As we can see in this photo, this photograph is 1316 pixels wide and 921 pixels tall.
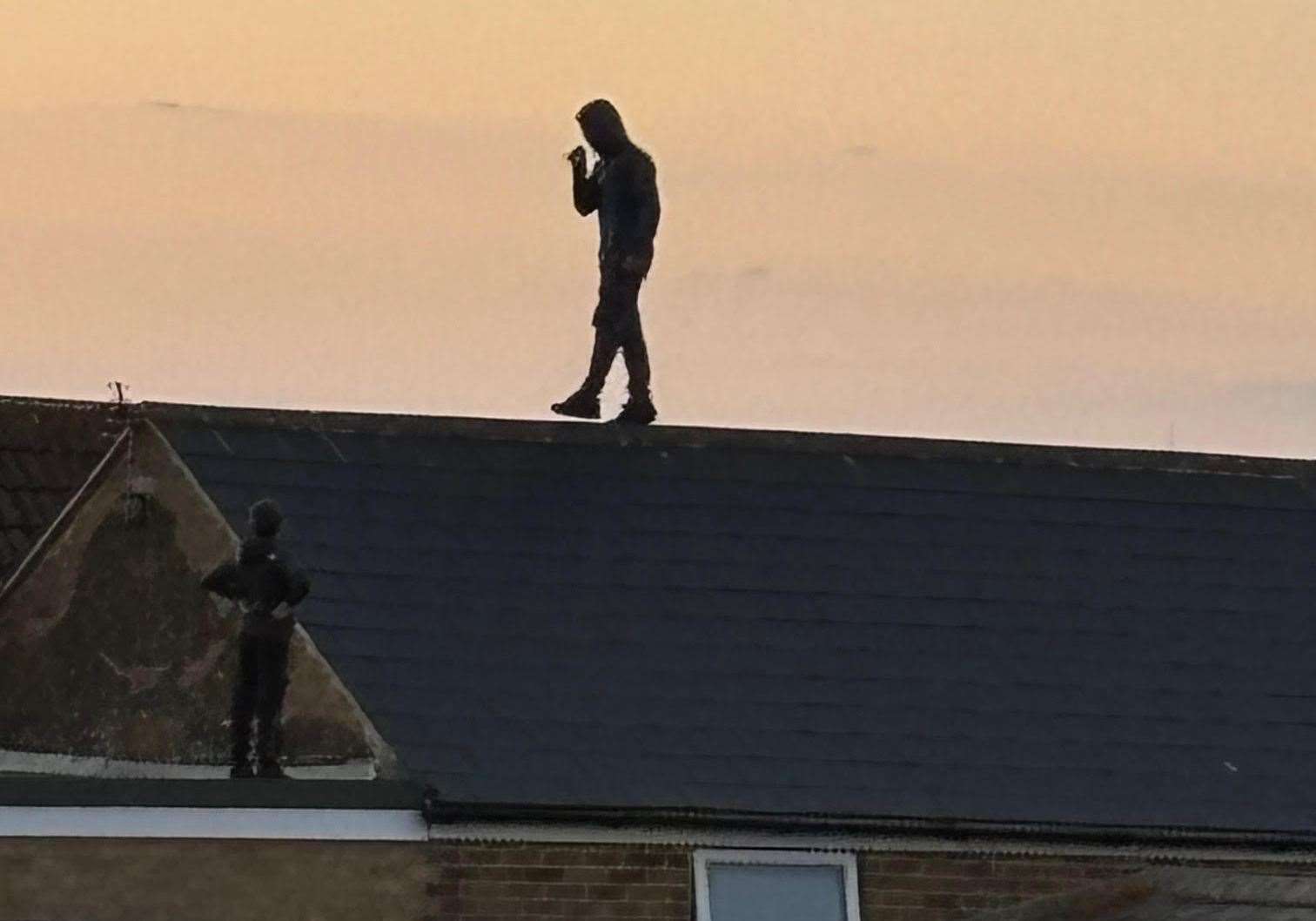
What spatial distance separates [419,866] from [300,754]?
1.22 meters

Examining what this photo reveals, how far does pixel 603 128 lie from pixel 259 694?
229 inches

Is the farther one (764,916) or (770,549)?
(770,549)

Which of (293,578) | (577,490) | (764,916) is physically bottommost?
(764,916)

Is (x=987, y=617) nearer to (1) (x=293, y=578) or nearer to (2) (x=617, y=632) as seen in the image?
(2) (x=617, y=632)

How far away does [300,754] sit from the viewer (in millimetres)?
21578

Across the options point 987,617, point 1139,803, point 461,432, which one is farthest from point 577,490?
point 1139,803

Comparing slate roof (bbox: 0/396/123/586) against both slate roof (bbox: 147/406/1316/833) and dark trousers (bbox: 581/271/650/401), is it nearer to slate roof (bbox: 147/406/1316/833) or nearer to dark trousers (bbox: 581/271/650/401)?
slate roof (bbox: 147/406/1316/833)

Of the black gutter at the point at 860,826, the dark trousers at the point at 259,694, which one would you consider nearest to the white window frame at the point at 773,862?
the black gutter at the point at 860,826

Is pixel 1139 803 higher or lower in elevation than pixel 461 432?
lower

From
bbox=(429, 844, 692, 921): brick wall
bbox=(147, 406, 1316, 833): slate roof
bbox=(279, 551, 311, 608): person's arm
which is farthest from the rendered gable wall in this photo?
bbox=(429, 844, 692, 921): brick wall

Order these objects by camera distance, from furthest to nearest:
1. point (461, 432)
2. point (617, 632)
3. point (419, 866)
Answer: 1. point (461, 432)
2. point (617, 632)
3. point (419, 866)

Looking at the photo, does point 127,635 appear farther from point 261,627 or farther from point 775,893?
point 775,893

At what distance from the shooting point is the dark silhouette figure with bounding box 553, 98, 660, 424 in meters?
25.2

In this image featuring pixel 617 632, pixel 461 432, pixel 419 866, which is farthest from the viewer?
pixel 461 432
